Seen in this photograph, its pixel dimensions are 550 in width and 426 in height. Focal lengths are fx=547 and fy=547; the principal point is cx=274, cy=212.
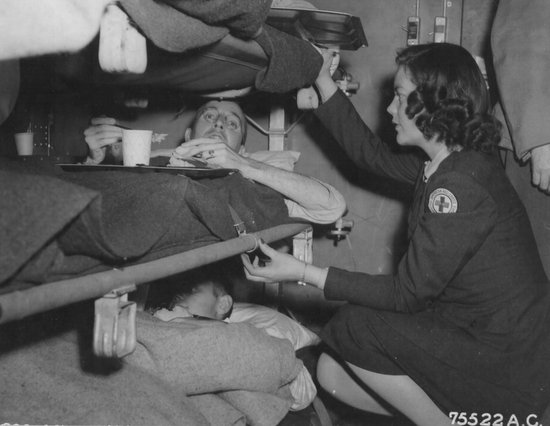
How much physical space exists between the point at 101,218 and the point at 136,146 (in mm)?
597

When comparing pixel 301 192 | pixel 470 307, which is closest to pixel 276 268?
pixel 301 192

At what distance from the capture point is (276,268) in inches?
51.3

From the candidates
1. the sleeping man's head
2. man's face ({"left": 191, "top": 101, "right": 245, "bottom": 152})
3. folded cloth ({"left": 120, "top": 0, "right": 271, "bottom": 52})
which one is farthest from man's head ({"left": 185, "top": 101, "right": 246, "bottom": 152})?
folded cloth ({"left": 120, "top": 0, "right": 271, "bottom": 52})

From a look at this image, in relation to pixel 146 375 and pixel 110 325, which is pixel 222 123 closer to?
pixel 146 375

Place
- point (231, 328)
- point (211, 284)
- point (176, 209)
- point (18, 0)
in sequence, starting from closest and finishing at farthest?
point (18, 0)
point (176, 209)
point (231, 328)
point (211, 284)

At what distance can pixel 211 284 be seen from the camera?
1.81 metres

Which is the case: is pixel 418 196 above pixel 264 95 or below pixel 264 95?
below

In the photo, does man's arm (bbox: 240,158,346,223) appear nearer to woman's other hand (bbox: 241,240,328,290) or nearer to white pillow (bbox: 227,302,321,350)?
woman's other hand (bbox: 241,240,328,290)

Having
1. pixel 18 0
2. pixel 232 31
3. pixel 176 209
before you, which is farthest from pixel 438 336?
pixel 18 0

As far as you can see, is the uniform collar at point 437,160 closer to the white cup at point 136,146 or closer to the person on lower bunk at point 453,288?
the person on lower bunk at point 453,288

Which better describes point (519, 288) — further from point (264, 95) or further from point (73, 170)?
point (264, 95)

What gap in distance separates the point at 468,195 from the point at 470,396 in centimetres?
49

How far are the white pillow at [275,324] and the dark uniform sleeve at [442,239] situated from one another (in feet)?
1.97

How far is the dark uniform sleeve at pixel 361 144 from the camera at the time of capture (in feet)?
5.76
